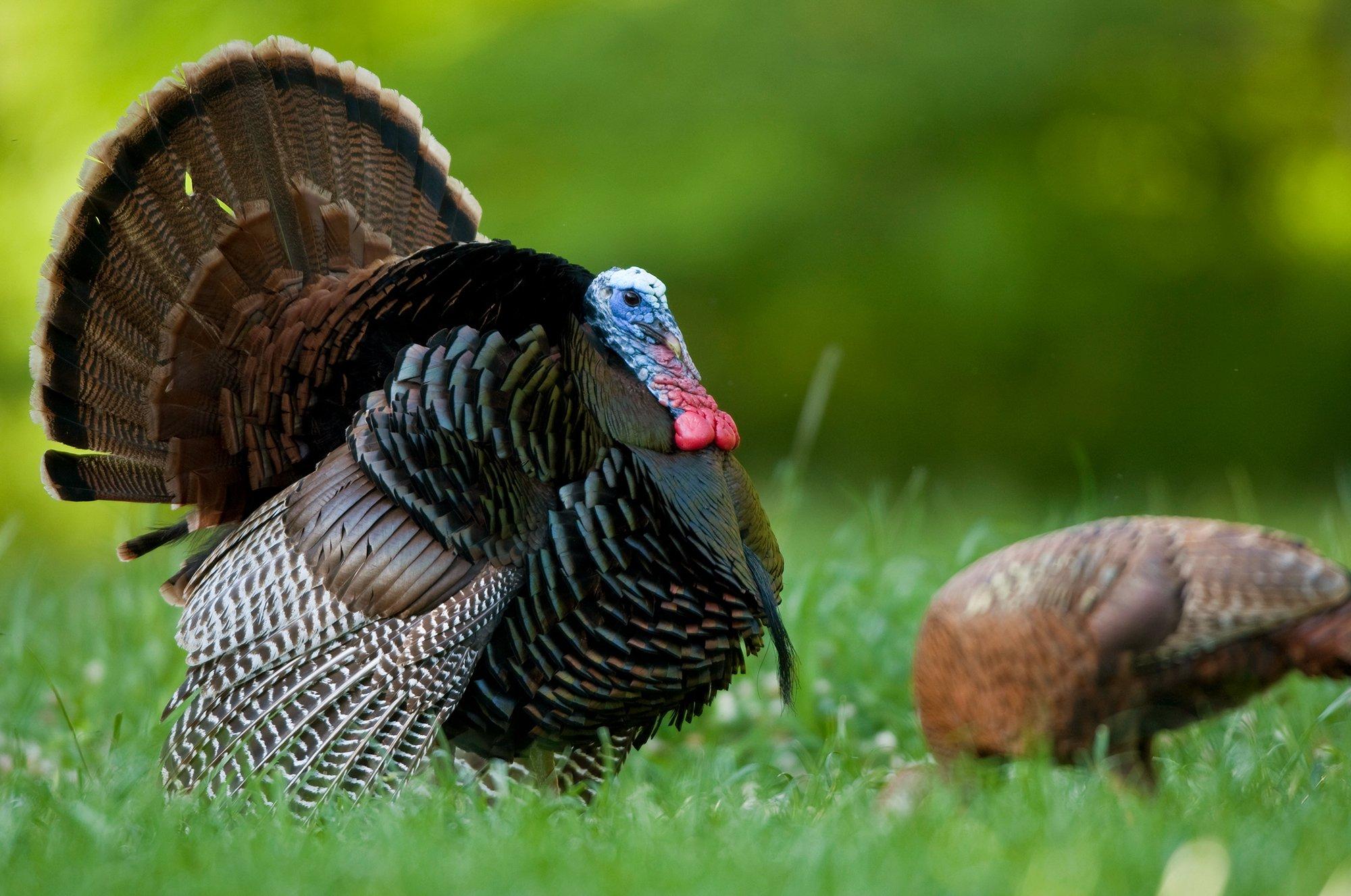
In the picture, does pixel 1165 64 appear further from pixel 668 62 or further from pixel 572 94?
pixel 572 94

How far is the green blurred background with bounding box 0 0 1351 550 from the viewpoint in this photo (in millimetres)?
7773

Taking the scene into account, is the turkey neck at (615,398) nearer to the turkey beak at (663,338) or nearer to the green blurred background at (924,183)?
the turkey beak at (663,338)

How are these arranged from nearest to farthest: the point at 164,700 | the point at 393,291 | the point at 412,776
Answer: the point at 412,776
the point at 393,291
the point at 164,700

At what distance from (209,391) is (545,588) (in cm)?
112

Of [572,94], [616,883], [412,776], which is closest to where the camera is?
[616,883]

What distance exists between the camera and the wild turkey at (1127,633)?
2486mm

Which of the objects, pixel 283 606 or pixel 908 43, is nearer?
pixel 283 606

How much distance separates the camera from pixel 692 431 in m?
3.39

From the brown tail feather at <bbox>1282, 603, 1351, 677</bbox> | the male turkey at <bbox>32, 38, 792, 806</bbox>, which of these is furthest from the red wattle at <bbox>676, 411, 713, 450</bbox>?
the brown tail feather at <bbox>1282, 603, 1351, 677</bbox>

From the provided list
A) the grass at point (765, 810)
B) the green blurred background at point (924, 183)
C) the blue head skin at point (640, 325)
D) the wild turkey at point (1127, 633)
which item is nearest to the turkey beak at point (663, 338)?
the blue head skin at point (640, 325)

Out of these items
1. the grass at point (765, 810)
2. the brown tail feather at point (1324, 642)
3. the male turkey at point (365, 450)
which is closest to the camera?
the grass at point (765, 810)

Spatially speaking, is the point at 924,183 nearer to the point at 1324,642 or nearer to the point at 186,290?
the point at 186,290

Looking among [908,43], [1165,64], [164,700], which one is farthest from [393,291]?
[1165,64]

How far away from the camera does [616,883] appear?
2.23 meters
